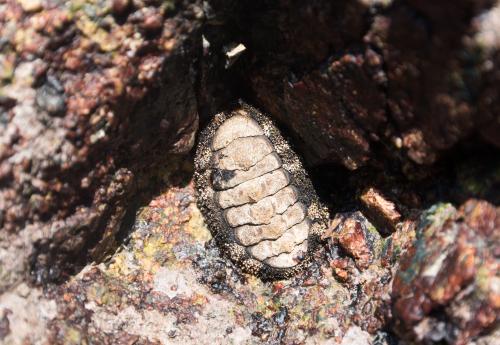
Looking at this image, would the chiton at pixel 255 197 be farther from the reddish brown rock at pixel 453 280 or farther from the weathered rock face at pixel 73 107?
the reddish brown rock at pixel 453 280

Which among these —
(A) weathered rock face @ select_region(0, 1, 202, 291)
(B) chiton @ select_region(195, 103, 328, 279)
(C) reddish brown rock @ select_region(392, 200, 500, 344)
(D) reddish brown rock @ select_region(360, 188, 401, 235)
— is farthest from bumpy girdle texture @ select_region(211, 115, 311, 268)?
(C) reddish brown rock @ select_region(392, 200, 500, 344)

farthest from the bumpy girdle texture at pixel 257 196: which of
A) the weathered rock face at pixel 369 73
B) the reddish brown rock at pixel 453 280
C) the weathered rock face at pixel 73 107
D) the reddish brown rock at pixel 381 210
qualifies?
the reddish brown rock at pixel 453 280

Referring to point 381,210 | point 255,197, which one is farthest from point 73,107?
point 381,210

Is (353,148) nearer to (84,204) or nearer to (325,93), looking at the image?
(325,93)

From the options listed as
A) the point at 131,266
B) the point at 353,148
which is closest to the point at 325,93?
the point at 353,148

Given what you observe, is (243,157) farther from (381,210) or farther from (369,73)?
(369,73)
